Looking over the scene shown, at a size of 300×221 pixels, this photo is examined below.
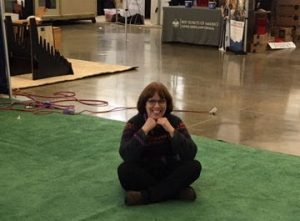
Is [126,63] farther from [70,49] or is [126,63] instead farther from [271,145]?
[271,145]

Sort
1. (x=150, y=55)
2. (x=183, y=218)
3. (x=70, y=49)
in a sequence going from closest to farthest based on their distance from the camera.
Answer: (x=183, y=218)
(x=150, y=55)
(x=70, y=49)

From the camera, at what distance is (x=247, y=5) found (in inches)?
395

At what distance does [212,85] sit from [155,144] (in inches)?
162

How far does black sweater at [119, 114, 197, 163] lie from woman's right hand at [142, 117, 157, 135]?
0.8 inches

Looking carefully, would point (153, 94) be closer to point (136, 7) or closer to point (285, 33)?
point (285, 33)

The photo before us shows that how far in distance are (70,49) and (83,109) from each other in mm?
5207

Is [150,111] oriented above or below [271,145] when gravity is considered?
above

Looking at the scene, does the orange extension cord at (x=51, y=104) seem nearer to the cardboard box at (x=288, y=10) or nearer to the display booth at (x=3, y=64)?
the display booth at (x=3, y=64)

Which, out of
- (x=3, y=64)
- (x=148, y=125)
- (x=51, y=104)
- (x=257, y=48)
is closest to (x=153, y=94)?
(x=148, y=125)

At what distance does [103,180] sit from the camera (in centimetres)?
366

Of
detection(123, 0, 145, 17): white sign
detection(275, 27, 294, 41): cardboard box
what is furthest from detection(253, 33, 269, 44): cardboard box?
detection(123, 0, 145, 17): white sign

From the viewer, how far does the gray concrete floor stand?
5.12 metres

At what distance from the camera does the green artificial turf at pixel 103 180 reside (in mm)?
3139

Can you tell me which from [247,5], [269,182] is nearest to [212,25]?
[247,5]
